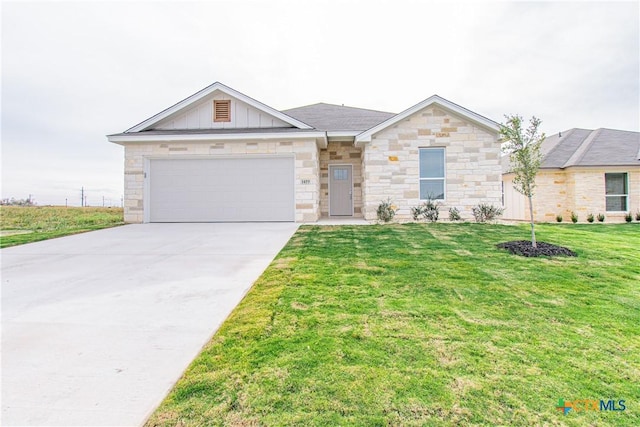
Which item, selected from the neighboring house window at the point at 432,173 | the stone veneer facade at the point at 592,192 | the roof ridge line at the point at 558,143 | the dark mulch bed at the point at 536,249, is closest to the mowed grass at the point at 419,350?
the dark mulch bed at the point at 536,249

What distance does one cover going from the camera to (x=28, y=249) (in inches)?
275

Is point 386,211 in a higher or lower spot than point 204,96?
lower

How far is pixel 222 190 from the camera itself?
→ 11.8m

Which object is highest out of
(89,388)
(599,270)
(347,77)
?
(347,77)

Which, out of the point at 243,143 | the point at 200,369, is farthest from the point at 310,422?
the point at 243,143

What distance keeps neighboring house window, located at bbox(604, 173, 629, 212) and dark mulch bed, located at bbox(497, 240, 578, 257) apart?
11.4 m

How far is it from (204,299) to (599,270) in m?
5.90

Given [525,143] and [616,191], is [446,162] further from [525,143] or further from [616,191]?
[616,191]

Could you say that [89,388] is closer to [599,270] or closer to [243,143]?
[599,270]

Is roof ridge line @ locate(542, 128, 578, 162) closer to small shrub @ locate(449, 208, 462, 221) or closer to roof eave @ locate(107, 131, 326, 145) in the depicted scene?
small shrub @ locate(449, 208, 462, 221)

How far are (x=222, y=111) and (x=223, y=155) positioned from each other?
1.97m

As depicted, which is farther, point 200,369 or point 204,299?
point 204,299

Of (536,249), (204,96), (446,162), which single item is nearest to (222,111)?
(204,96)

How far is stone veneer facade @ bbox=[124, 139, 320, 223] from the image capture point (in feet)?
37.9
